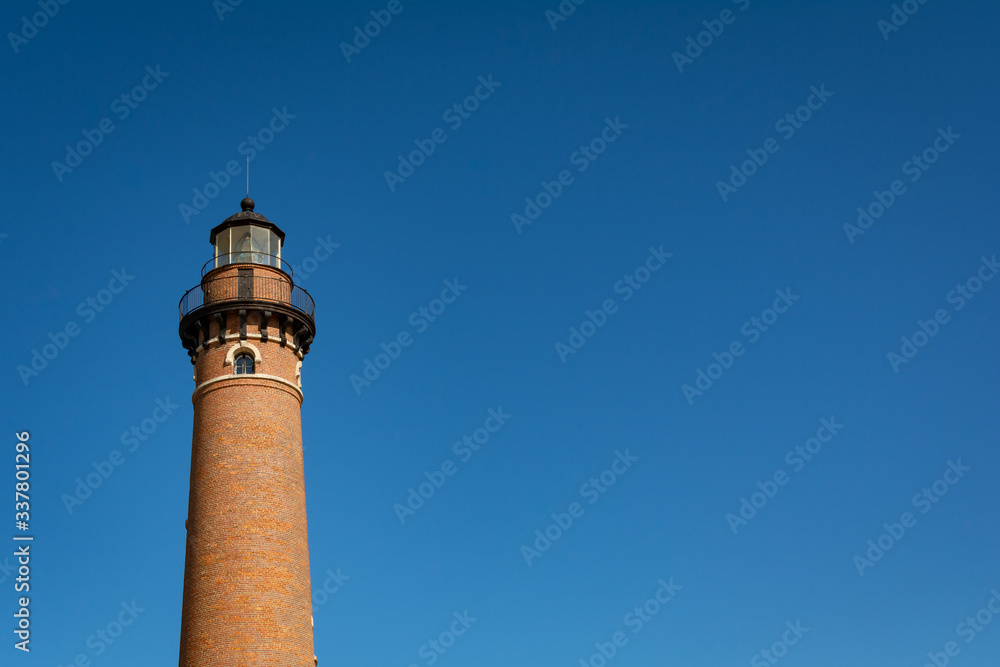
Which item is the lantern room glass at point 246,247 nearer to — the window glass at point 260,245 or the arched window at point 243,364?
the window glass at point 260,245

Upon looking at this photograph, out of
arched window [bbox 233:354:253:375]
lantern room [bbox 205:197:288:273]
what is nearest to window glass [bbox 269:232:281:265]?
lantern room [bbox 205:197:288:273]

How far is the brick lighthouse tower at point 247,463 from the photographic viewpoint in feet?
117

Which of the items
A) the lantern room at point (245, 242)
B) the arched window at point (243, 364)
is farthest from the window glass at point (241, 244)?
the arched window at point (243, 364)

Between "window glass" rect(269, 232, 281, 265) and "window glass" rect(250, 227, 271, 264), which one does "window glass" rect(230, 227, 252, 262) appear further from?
"window glass" rect(269, 232, 281, 265)

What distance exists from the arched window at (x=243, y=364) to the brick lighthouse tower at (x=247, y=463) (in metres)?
0.04

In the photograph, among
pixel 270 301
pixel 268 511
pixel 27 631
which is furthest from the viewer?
pixel 270 301

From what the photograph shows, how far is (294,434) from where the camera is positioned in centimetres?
3959

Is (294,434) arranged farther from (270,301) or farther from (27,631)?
(27,631)

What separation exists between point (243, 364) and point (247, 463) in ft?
12.7

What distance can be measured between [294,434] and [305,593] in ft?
18.4

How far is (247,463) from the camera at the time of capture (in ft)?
124

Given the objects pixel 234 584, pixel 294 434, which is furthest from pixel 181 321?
pixel 234 584

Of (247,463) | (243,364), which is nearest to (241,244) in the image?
(243,364)

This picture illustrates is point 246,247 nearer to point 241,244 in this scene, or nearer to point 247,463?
point 241,244
